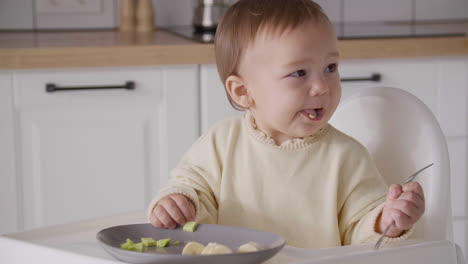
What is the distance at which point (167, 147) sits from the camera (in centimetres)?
202

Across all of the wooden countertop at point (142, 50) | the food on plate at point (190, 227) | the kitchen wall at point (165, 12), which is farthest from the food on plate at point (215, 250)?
the kitchen wall at point (165, 12)

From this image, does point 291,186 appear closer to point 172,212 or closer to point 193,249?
point 172,212

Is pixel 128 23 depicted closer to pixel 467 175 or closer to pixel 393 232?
pixel 467 175

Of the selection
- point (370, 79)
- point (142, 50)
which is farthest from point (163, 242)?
point (370, 79)

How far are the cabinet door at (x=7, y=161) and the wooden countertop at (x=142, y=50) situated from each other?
67mm

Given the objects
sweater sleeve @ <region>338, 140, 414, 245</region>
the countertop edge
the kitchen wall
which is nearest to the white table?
sweater sleeve @ <region>338, 140, 414, 245</region>

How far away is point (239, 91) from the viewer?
1.13 metres

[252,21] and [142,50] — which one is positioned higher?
[252,21]

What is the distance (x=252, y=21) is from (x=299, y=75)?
97mm

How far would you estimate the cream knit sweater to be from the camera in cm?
107

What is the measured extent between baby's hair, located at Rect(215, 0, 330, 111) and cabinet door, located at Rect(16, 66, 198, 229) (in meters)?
0.86

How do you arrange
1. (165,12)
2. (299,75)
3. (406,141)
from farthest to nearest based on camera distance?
1. (165,12)
2. (406,141)
3. (299,75)

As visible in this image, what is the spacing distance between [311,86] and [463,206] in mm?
1282

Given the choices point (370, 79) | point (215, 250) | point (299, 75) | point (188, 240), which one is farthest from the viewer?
point (370, 79)
